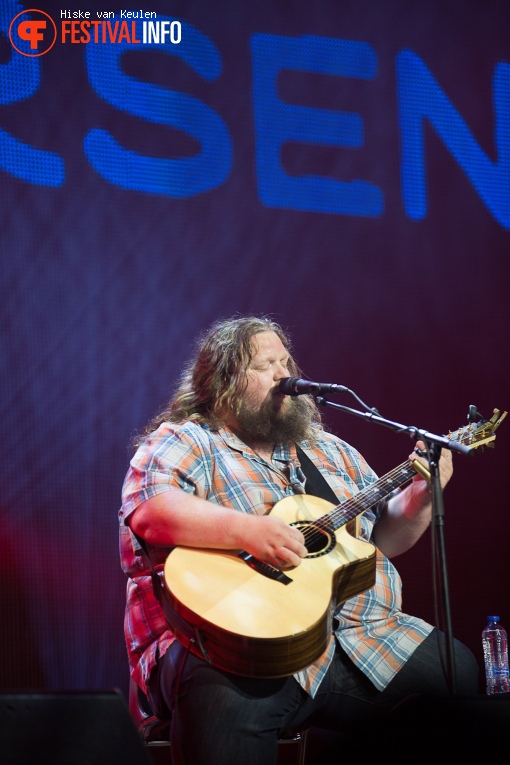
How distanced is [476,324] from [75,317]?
2.03m

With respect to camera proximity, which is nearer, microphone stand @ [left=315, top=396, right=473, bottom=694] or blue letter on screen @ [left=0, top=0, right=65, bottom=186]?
microphone stand @ [left=315, top=396, right=473, bottom=694]

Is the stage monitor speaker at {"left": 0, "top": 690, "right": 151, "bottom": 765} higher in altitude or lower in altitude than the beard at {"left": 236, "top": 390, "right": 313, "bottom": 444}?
lower

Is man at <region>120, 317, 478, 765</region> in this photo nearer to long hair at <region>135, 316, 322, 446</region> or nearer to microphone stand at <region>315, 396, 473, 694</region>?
long hair at <region>135, 316, 322, 446</region>

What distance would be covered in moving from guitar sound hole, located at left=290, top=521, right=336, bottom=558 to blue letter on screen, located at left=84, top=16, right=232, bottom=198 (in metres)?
1.89

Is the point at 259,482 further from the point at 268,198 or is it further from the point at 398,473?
the point at 268,198

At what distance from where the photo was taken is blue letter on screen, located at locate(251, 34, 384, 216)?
4.08 metres

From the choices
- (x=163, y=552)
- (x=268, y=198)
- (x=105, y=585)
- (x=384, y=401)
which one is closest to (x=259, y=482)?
(x=163, y=552)

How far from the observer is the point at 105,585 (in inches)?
144

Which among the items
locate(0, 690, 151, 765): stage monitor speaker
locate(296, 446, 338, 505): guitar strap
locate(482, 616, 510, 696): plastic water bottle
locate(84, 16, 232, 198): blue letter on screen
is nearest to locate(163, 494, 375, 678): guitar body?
locate(296, 446, 338, 505): guitar strap

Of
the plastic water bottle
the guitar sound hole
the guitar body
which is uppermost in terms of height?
the guitar sound hole

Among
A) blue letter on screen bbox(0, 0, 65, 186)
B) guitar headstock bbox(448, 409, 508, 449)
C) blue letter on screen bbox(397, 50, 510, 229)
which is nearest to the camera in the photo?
guitar headstock bbox(448, 409, 508, 449)

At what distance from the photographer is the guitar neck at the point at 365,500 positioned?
2.69 meters

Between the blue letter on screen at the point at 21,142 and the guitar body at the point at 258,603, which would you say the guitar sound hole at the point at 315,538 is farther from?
the blue letter on screen at the point at 21,142

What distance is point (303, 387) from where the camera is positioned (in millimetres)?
2797
